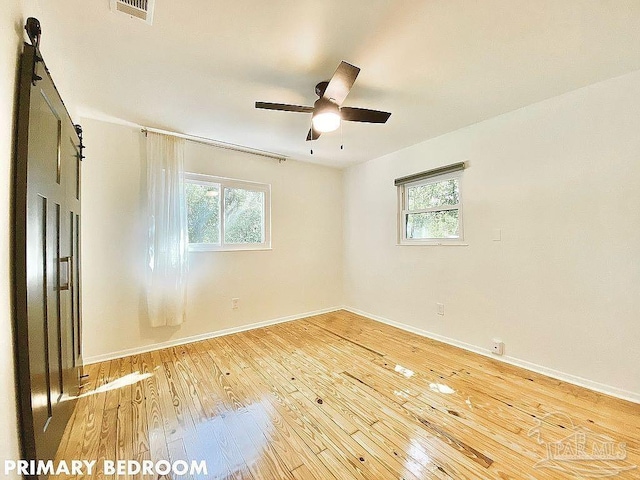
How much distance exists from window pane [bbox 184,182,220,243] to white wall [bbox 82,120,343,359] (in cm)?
20

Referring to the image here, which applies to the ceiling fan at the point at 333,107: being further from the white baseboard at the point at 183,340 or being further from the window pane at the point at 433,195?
the white baseboard at the point at 183,340

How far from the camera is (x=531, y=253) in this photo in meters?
2.40

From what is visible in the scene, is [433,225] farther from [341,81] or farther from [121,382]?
[121,382]

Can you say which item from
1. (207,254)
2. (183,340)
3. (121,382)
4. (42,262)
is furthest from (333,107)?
(183,340)

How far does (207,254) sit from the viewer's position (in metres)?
3.26

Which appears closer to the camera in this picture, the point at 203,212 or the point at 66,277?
the point at 66,277

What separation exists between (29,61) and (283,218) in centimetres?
291

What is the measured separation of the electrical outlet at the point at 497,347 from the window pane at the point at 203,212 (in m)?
3.28

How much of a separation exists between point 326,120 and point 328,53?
1.34ft

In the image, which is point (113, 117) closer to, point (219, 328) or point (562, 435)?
point (219, 328)

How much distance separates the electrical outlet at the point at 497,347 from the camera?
8.45 feet

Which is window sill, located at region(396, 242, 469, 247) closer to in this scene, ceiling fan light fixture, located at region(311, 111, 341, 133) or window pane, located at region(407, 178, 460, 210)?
window pane, located at region(407, 178, 460, 210)

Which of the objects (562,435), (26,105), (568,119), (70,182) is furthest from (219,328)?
(568,119)

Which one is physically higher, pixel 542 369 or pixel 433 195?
pixel 433 195
